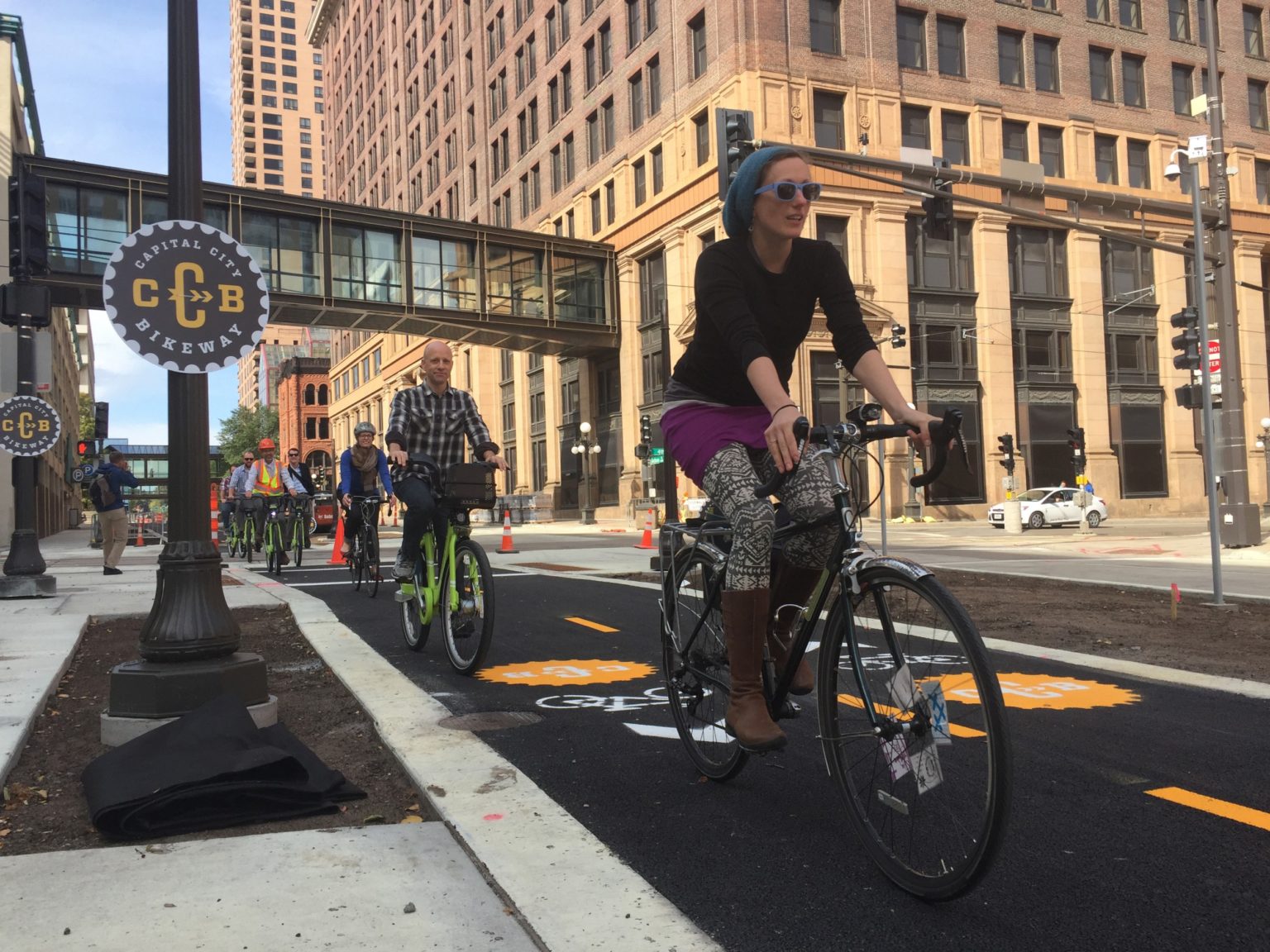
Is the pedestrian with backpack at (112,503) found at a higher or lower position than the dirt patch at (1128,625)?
higher

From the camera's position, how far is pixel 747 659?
10.4ft

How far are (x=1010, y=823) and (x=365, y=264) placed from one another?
37804 millimetres

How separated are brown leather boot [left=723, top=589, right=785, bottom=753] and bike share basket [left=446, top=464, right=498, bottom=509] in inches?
125

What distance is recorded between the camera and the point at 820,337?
125ft

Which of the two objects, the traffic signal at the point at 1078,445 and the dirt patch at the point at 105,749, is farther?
the traffic signal at the point at 1078,445

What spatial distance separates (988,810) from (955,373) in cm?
3975

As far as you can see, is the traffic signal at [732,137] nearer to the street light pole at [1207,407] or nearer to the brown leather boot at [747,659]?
the street light pole at [1207,407]

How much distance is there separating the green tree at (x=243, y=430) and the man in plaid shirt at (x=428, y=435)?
324 ft

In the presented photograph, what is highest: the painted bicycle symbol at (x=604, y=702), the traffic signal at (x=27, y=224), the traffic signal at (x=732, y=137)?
the traffic signal at (x=732, y=137)

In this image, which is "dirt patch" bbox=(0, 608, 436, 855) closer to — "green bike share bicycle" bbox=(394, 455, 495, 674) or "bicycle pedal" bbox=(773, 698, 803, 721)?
"green bike share bicycle" bbox=(394, 455, 495, 674)

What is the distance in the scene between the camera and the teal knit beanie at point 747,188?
10.7 feet

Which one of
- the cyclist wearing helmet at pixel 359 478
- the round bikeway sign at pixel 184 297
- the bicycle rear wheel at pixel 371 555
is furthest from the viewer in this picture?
the cyclist wearing helmet at pixel 359 478

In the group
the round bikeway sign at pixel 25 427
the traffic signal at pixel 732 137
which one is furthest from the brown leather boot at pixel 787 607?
the round bikeway sign at pixel 25 427

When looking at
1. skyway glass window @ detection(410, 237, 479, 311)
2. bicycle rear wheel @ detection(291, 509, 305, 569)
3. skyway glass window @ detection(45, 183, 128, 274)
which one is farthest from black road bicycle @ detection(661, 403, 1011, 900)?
skyway glass window @ detection(410, 237, 479, 311)
